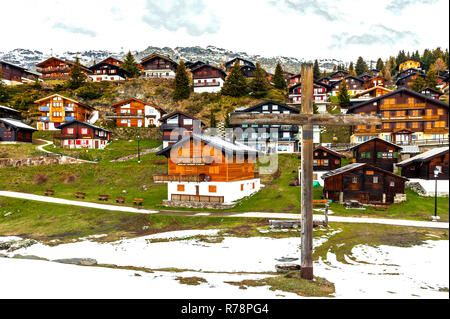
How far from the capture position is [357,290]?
1071 cm

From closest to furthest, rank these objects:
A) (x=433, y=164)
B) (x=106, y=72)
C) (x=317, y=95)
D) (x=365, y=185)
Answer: (x=365, y=185) → (x=433, y=164) → (x=317, y=95) → (x=106, y=72)

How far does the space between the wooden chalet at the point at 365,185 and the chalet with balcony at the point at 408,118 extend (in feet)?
103

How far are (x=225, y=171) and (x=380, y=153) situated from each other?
29.4 metres

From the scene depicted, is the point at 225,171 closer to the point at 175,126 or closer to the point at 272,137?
the point at 272,137

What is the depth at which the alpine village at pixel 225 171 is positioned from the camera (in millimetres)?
24188

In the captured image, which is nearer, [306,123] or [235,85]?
[306,123]

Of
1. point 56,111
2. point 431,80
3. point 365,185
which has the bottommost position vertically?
point 365,185

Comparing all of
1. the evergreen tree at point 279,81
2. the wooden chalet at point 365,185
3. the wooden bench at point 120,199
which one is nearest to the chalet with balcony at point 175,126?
the wooden bench at point 120,199

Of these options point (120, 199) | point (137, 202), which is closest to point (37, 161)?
point (120, 199)

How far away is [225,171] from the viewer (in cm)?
3862

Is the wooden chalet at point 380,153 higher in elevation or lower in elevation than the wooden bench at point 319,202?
higher

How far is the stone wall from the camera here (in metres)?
55.1

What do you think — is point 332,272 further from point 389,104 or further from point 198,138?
point 389,104

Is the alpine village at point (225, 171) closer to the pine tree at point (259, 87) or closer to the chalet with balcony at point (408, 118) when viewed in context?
the chalet with balcony at point (408, 118)
